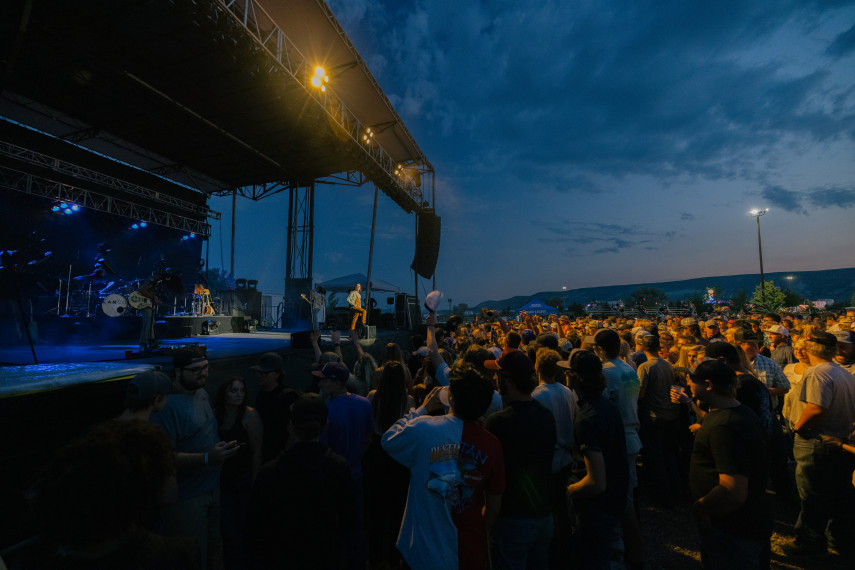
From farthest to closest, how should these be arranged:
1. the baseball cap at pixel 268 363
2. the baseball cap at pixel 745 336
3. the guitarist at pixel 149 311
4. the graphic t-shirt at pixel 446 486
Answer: the guitarist at pixel 149 311 → the baseball cap at pixel 745 336 → the baseball cap at pixel 268 363 → the graphic t-shirt at pixel 446 486

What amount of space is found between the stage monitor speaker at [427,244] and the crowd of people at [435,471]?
1359 cm

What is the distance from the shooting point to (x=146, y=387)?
6.96 feet

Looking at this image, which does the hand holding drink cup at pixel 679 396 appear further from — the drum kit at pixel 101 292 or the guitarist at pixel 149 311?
the drum kit at pixel 101 292

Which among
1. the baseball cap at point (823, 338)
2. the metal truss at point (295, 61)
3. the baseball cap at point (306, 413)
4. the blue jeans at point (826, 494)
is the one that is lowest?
the blue jeans at point (826, 494)

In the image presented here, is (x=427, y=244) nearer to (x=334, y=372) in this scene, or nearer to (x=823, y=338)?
(x=334, y=372)

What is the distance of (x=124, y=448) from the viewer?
101 cm

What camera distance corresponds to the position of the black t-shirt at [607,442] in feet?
7.33

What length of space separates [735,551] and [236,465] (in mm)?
3389

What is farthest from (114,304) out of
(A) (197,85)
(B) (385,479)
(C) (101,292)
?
(B) (385,479)

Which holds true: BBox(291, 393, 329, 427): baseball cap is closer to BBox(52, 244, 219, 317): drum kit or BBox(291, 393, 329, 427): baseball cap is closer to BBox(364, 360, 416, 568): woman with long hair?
BBox(364, 360, 416, 568): woman with long hair

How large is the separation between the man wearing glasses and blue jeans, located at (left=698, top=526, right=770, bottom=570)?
3.02 meters

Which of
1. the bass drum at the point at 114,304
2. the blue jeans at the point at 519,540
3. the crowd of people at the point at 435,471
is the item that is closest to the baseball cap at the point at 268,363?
the crowd of people at the point at 435,471

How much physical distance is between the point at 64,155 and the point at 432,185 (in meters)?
15.0

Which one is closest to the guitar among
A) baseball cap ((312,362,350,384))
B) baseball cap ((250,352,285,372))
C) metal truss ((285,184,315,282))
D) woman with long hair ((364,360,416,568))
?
baseball cap ((250,352,285,372))
